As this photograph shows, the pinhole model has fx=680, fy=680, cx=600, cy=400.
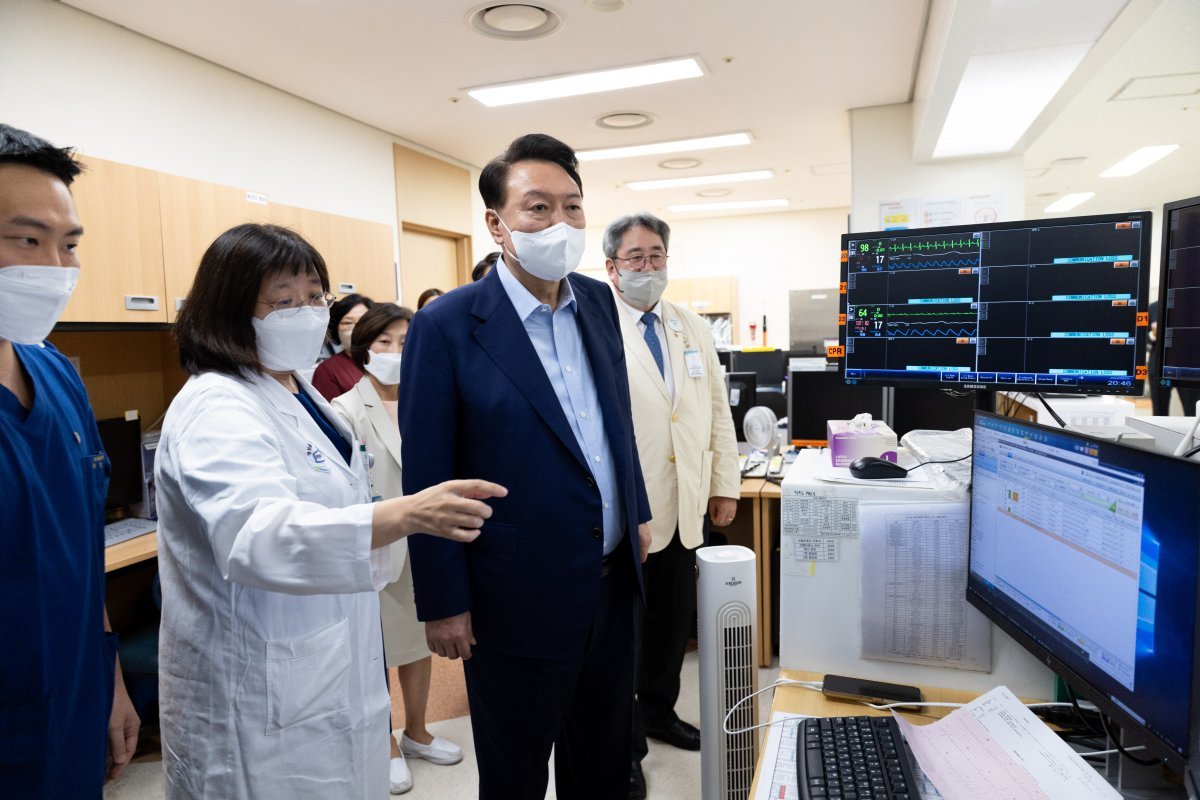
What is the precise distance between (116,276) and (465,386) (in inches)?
80.3

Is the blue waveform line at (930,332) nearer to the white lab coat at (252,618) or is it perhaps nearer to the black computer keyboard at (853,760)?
the black computer keyboard at (853,760)

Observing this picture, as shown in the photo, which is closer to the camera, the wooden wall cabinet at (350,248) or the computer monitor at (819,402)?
the computer monitor at (819,402)

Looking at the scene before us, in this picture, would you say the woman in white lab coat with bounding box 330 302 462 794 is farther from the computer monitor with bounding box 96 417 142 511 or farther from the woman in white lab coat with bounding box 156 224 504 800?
the computer monitor with bounding box 96 417 142 511

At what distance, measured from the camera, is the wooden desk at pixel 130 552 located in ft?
7.51

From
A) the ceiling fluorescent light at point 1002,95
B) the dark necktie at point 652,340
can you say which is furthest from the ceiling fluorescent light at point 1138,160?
the dark necktie at point 652,340

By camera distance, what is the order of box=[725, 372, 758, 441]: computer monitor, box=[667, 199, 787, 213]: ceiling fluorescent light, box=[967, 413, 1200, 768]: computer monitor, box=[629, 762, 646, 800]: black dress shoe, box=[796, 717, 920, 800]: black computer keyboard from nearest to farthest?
box=[967, 413, 1200, 768]: computer monitor → box=[796, 717, 920, 800]: black computer keyboard → box=[629, 762, 646, 800]: black dress shoe → box=[725, 372, 758, 441]: computer monitor → box=[667, 199, 787, 213]: ceiling fluorescent light

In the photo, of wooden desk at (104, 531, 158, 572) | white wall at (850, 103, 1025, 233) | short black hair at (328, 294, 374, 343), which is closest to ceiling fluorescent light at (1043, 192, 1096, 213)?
white wall at (850, 103, 1025, 233)

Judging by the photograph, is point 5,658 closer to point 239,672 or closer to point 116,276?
point 239,672

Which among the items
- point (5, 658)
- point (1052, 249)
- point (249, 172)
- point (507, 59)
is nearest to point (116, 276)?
point (249, 172)

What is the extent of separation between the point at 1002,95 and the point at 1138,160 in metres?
4.49

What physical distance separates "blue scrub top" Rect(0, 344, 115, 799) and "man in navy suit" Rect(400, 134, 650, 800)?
548 mm

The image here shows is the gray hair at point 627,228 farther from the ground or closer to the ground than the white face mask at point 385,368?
farther from the ground

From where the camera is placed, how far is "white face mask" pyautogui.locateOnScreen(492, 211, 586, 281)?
151cm

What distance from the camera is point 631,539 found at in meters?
1.49
